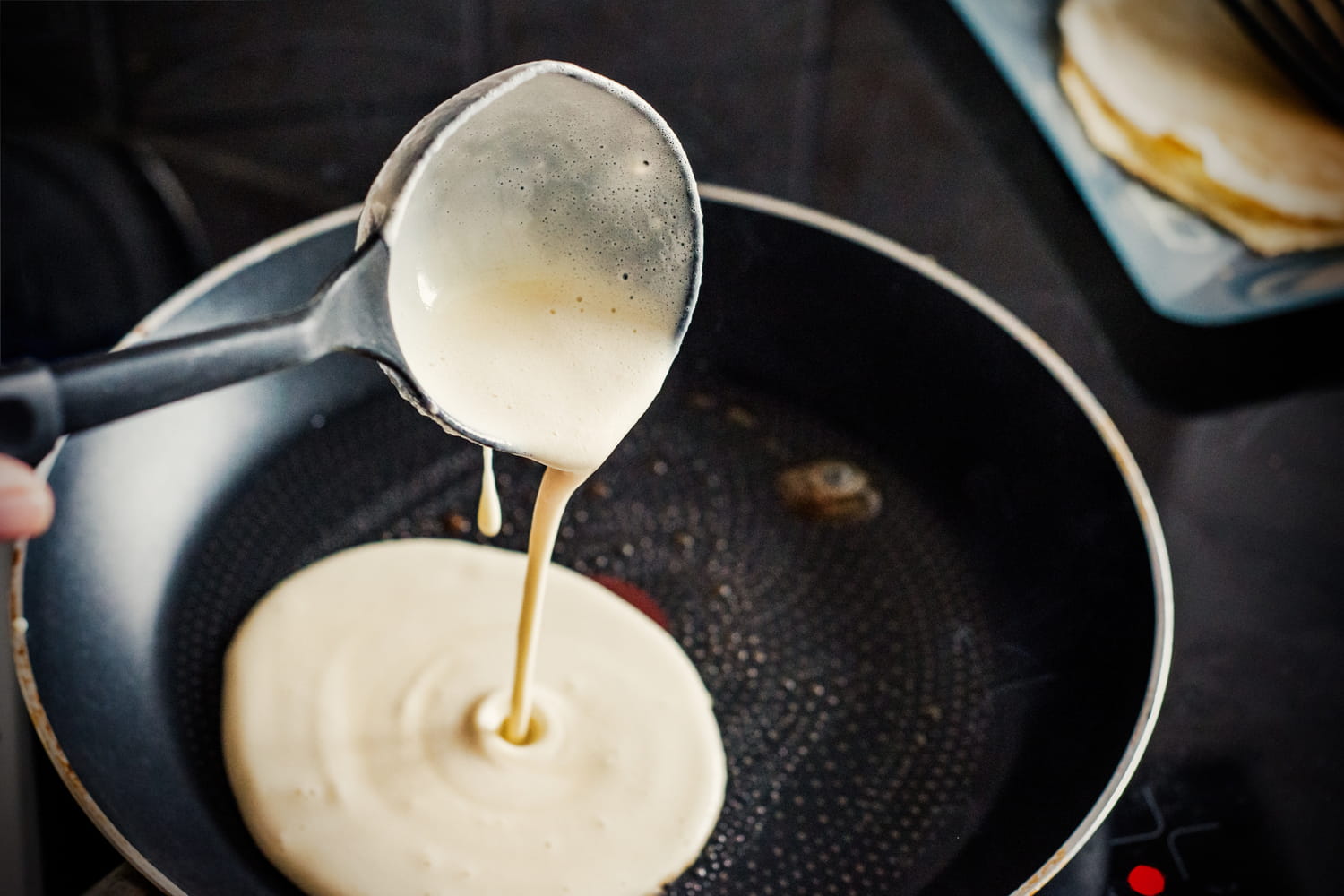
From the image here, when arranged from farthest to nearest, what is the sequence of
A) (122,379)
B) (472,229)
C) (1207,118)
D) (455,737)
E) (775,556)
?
1. (1207,118)
2. (775,556)
3. (455,737)
4. (472,229)
5. (122,379)

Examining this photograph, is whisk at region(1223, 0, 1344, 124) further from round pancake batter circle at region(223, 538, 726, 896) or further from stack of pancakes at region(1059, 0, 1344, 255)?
round pancake batter circle at region(223, 538, 726, 896)

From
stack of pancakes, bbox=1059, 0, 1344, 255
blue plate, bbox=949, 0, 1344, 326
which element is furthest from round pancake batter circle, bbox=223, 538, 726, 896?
stack of pancakes, bbox=1059, 0, 1344, 255

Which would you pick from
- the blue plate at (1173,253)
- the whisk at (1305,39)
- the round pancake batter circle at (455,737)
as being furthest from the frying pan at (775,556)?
the whisk at (1305,39)

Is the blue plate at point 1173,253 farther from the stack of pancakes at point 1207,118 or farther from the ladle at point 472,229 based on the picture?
the ladle at point 472,229

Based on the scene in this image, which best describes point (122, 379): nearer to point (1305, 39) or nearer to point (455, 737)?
point (455, 737)

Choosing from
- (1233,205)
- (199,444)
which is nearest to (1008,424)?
(1233,205)

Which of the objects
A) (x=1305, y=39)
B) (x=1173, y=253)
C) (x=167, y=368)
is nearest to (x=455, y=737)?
(x=167, y=368)
